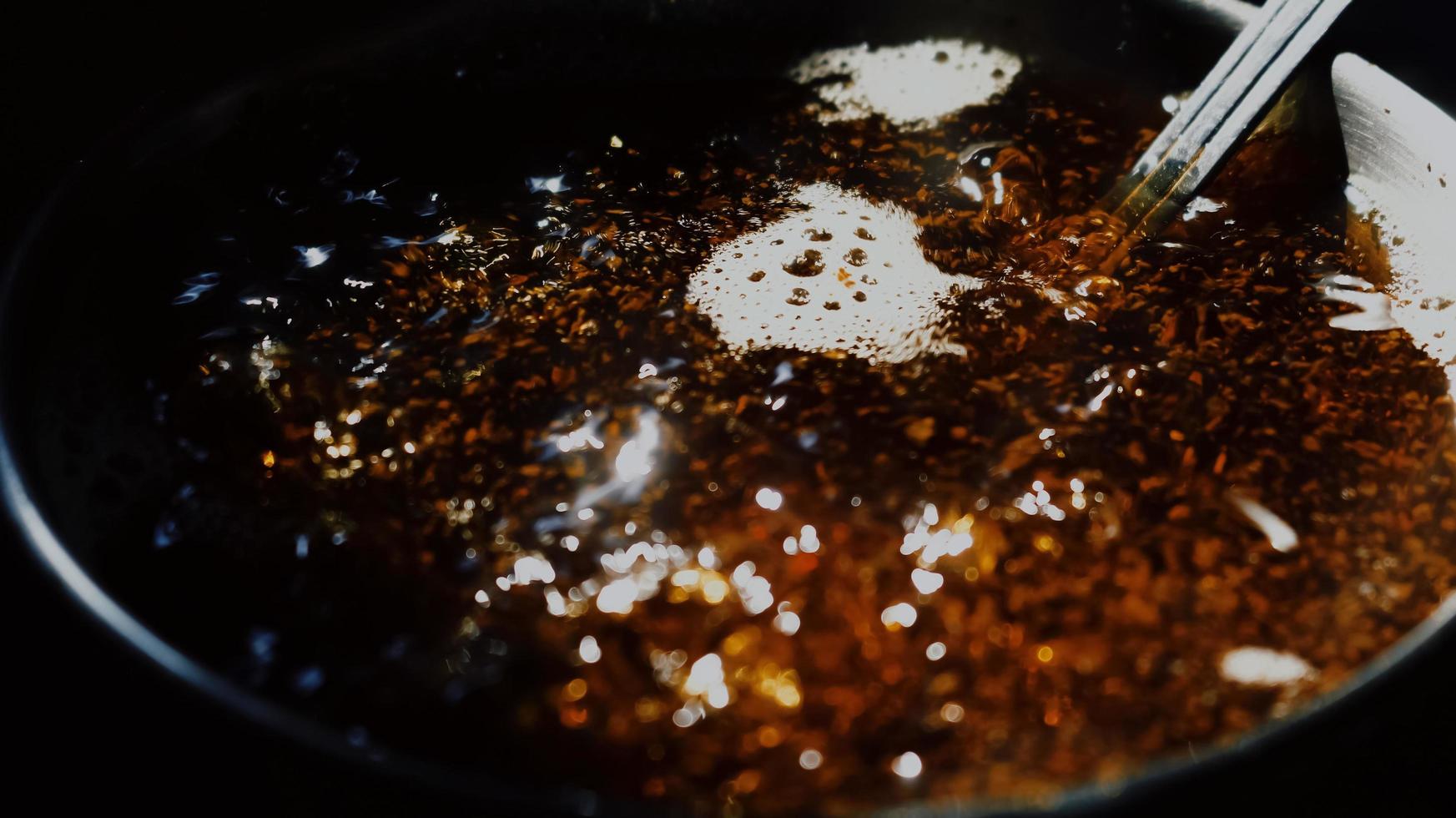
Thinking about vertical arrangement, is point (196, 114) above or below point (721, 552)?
above

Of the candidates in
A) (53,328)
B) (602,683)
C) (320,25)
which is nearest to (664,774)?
(602,683)

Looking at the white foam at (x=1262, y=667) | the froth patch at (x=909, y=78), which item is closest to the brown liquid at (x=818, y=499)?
the white foam at (x=1262, y=667)

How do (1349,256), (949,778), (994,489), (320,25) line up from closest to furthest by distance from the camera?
(949,778) < (994,489) < (1349,256) < (320,25)

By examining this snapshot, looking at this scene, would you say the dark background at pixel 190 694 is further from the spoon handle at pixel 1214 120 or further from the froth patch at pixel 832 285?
the froth patch at pixel 832 285

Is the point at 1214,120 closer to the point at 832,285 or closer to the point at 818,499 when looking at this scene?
the point at 832,285

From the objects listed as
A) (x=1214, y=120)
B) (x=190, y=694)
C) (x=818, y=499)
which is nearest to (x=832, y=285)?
(x=818, y=499)

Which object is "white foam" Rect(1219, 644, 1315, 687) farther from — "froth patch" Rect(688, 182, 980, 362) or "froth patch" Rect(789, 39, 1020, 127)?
"froth patch" Rect(789, 39, 1020, 127)

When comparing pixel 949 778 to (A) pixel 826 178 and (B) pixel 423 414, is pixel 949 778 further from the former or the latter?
(A) pixel 826 178

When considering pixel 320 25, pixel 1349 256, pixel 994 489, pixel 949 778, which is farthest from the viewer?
pixel 320 25

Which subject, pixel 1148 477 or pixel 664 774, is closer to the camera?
pixel 664 774
